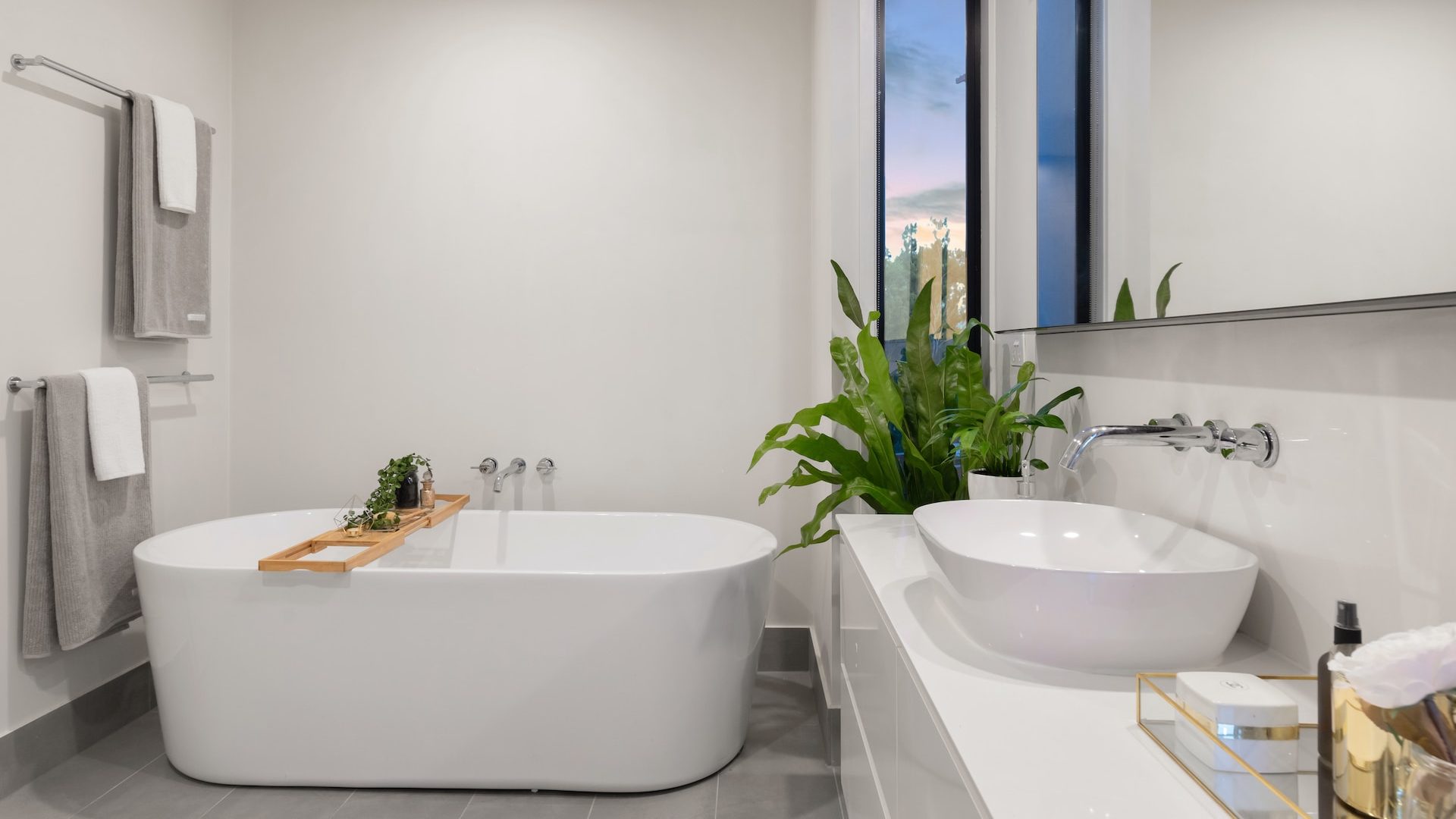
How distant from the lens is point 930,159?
237 cm

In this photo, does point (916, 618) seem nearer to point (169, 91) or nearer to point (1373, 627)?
point (1373, 627)

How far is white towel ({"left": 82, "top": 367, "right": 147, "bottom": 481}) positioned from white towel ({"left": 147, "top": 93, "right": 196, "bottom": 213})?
1.84 ft

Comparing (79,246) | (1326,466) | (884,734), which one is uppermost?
(79,246)

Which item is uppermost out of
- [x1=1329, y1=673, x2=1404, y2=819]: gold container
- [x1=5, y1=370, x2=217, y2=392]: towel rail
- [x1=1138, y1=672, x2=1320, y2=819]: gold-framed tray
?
[x1=5, y1=370, x2=217, y2=392]: towel rail

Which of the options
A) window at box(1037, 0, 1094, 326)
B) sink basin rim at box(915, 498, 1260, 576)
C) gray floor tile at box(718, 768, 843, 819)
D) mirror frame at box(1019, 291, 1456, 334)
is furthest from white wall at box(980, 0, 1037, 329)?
gray floor tile at box(718, 768, 843, 819)

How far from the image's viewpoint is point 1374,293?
854 mm

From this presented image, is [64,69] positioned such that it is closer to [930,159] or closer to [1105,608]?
[930,159]

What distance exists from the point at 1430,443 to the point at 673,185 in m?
2.51

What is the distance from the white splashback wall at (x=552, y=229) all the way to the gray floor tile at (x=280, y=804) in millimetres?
1131

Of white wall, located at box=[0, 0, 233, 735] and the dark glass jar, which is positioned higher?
white wall, located at box=[0, 0, 233, 735]

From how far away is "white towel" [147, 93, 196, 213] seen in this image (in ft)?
8.23

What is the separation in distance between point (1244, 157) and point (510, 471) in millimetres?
2401

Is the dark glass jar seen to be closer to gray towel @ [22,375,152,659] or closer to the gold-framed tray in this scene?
gray towel @ [22,375,152,659]

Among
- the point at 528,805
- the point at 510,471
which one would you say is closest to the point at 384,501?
the point at 510,471
